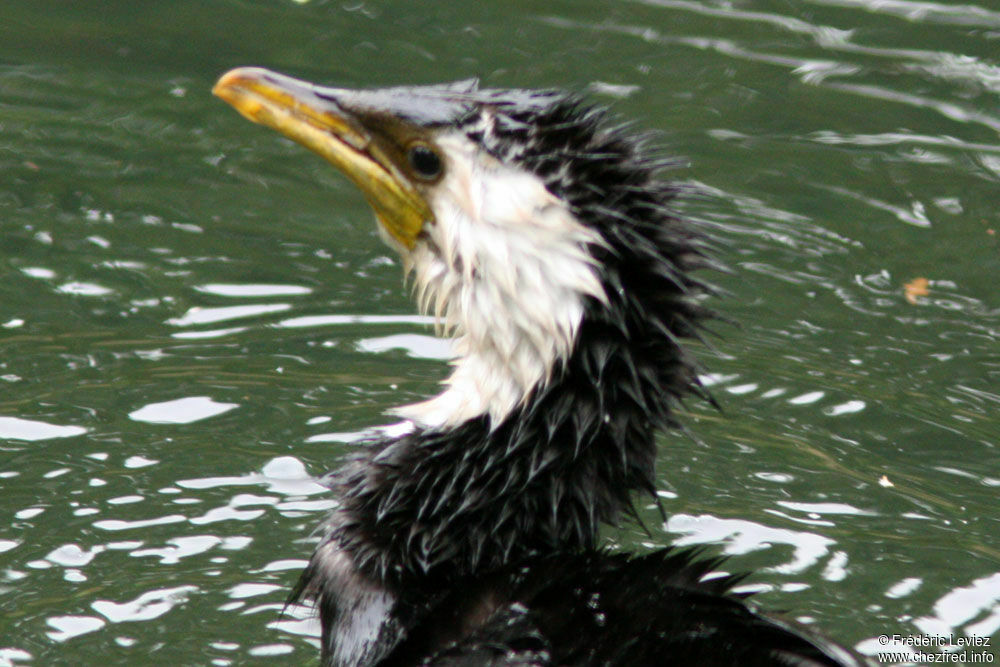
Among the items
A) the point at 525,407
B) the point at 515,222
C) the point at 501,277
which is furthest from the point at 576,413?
the point at 515,222

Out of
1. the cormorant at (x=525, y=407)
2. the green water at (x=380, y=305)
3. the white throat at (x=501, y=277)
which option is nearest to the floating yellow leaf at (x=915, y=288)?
the green water at (x=380, y=305)

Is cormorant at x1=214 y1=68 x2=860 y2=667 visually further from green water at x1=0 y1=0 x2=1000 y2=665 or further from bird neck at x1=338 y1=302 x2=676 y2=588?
green water at x1=0 y1=0 x2=1000 y2=665

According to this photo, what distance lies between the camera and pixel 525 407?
4590 mm

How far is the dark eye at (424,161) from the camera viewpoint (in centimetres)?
477

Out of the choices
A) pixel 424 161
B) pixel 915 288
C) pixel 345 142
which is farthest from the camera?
pixel 915 288

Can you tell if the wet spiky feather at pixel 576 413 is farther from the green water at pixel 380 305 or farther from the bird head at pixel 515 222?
the green water at pixel 380 305

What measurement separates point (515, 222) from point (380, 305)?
306 cm

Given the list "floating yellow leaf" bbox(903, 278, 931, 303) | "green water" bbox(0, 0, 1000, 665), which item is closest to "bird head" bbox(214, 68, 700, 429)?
"green water" bbox(0, 0, 1000, 665)

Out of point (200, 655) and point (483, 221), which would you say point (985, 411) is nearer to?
point (483, 221)

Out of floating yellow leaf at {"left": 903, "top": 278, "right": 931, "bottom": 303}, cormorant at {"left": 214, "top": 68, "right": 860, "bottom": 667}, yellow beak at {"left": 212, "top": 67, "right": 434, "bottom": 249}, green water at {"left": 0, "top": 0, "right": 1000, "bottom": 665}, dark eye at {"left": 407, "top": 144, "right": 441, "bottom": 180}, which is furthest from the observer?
floating yellow leaf at {"left": 903, "top": 278, "right": 931, "bottom": 303}

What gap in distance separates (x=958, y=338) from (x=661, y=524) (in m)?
2.27

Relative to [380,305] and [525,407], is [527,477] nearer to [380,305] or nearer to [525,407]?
[525,407]

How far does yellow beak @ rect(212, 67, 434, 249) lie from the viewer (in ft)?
16.0

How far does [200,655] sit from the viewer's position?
16.2 feet
